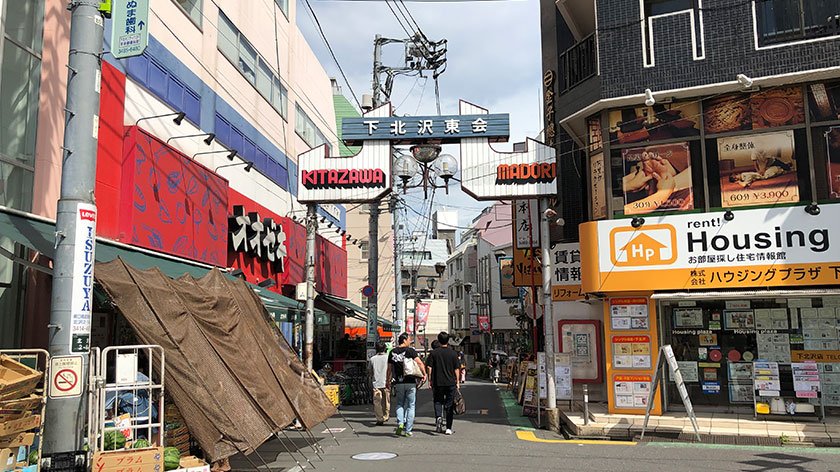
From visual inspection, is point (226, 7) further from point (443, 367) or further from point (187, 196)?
point (443, 367)

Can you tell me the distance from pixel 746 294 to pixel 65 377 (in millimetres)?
10792

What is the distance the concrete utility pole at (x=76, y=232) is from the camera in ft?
20.8

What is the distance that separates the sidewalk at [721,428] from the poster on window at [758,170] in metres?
4.02

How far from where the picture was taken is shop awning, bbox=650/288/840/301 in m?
11.2

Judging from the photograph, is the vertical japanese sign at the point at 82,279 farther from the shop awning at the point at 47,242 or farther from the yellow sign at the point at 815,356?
the yellow sign at the point at 815,356

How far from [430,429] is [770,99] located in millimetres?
9134

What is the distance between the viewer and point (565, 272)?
15.2 metres

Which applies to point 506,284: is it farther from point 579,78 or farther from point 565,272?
point 579,78

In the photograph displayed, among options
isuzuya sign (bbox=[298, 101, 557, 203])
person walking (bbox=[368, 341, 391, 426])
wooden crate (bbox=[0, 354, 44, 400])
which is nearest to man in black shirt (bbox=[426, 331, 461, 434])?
person walking (bbox=[368, 341, 391, 426])

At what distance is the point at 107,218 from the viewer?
1066 centimetres

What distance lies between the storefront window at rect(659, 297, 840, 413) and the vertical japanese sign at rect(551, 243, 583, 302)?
2.61 meters

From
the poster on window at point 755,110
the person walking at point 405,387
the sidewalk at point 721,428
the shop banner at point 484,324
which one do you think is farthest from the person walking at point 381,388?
the shop banner at point 484,324

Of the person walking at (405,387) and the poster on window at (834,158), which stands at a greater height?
the poster on window at (834,158)

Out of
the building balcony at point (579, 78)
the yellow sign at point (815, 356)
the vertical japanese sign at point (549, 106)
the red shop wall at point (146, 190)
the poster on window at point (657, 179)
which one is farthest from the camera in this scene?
the vertical japanese sign at point (549, 106)
